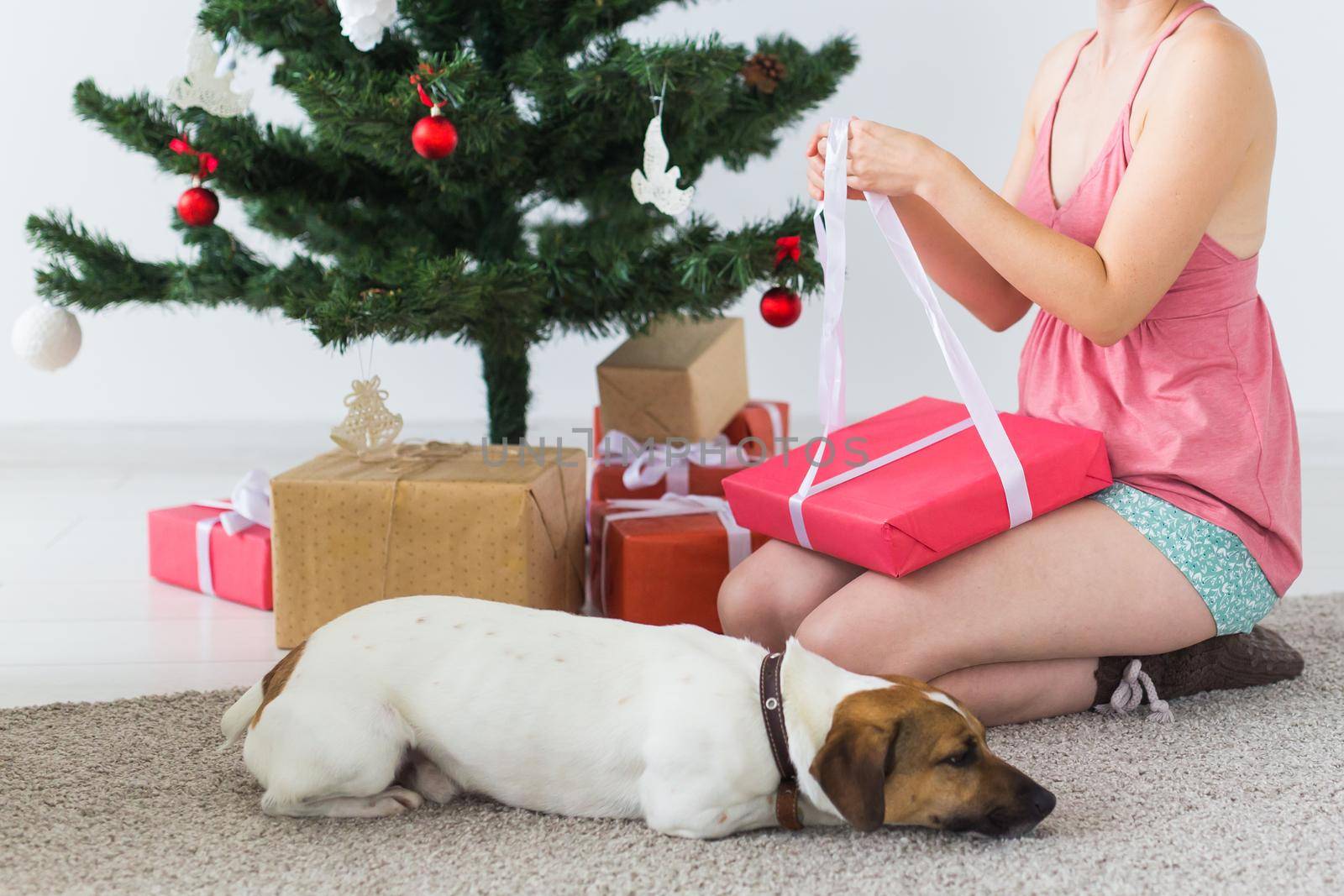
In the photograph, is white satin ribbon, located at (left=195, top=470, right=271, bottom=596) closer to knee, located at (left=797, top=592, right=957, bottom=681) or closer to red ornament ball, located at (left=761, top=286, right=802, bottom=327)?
red ornament ball, located at (left=761, top=286, right=802, bottom=327)

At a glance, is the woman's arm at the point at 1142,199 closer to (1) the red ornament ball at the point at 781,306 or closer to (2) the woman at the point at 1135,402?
(2) the woman at the point at 1135,402

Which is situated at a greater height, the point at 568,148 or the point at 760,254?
the point at 568,148

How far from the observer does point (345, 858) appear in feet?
3.20

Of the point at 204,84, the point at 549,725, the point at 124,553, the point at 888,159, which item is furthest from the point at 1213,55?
the point at 124,553

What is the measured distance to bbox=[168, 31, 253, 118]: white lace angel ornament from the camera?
1.54 m

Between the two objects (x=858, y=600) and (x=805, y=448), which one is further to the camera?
(x=805, y=448)

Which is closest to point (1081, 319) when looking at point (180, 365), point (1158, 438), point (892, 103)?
point (1158, 438)

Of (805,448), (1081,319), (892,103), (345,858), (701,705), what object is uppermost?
(892,103)

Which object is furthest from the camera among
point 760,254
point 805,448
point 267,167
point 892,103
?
point 892,103

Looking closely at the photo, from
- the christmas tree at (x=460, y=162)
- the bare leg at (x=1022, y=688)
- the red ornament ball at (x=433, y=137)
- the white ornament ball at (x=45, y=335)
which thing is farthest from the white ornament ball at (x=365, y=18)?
the bare leg at (x=1022, y=688)

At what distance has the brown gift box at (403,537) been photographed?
1467mm

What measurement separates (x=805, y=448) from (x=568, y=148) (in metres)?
0.61

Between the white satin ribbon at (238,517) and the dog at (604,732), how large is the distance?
672 mm

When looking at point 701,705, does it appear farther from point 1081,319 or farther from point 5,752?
point 5,752
